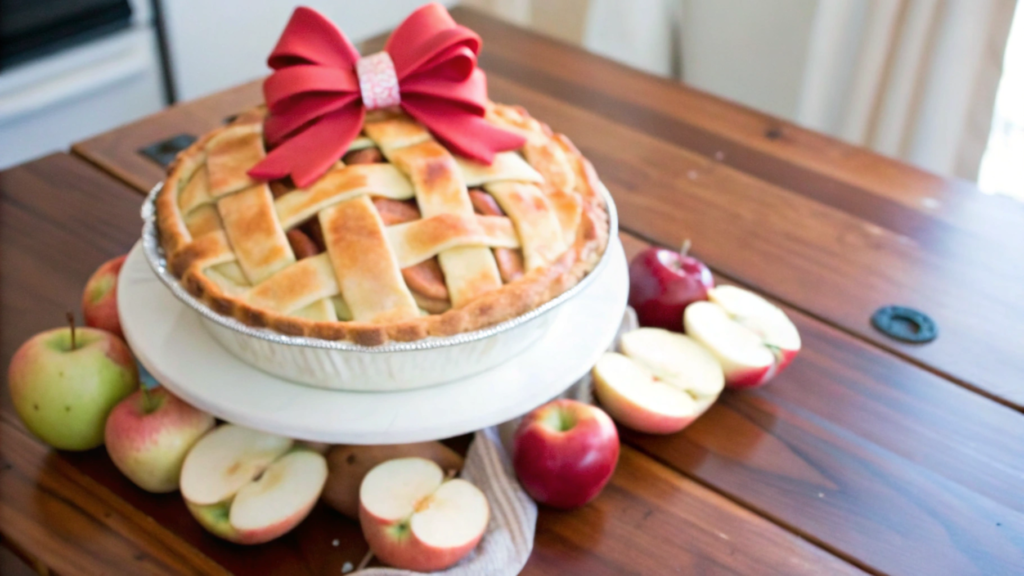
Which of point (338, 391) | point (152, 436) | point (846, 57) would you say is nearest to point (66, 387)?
point (152, 436)

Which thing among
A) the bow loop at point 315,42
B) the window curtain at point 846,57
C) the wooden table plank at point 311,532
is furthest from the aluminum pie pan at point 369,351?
the window curtain at point 846,57

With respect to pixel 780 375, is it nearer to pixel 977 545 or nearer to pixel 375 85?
pixel 977 545

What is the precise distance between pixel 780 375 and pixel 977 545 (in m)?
0.22

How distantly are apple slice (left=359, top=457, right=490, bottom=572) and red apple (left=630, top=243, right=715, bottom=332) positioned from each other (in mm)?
285

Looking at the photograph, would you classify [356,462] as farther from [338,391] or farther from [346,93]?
[346,93]

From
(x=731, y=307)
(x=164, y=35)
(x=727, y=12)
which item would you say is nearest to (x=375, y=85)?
(x=731, y=307)

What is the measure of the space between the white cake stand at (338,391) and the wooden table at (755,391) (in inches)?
3.3

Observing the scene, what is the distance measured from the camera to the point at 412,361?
2.19 feet

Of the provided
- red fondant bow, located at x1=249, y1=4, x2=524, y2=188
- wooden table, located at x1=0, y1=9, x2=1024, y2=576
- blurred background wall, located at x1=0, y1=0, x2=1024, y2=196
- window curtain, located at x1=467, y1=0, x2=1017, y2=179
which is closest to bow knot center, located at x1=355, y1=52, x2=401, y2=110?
red fondant bow, located at x1=249, y1=4, x2=524, y2=188

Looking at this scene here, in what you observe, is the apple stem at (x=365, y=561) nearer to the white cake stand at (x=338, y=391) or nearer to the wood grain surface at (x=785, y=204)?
the white cake stand at (x=338, y=391)

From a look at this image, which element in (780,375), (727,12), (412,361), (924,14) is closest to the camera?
(412,361)

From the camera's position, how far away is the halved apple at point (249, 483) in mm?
629

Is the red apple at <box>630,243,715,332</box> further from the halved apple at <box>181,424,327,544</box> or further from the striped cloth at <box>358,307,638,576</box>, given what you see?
the halved apple at <box>181,424,327,544</box>

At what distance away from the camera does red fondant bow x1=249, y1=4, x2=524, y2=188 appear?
0.75m
